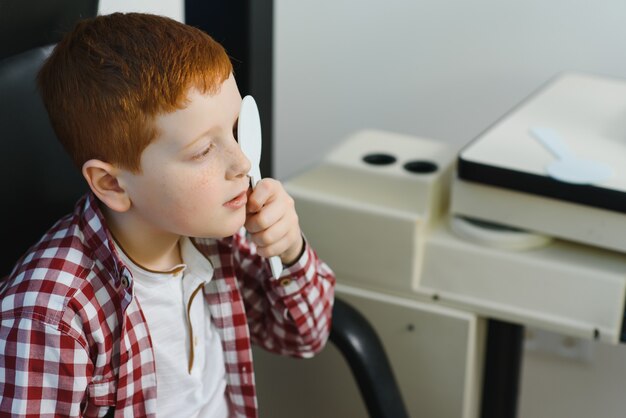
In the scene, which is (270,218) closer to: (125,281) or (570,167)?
(125,281)

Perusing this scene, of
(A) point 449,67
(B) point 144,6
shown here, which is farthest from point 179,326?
(A) point 449,67

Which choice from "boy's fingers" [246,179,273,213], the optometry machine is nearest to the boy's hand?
"boy's fingers" [246,179,273,213]

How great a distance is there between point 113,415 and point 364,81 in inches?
36.9

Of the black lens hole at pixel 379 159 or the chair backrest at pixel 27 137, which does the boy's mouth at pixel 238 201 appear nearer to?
the chair backrest at pixel 27 137

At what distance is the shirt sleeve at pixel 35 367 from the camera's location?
30.6 inches

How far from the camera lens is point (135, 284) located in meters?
0.86

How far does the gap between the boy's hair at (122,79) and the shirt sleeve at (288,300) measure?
245 millimetres

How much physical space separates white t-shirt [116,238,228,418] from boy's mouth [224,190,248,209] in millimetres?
113

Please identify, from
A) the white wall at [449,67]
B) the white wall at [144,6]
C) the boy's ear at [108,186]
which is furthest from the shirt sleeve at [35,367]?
the white wall at [449,67]

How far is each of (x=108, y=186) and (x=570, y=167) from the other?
55 centimetres

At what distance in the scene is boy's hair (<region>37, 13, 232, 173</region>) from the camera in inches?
29.6

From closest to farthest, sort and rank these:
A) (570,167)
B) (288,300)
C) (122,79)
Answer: (122,79) → (288,300) → (570,167)

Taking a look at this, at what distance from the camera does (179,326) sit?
909 millimetres

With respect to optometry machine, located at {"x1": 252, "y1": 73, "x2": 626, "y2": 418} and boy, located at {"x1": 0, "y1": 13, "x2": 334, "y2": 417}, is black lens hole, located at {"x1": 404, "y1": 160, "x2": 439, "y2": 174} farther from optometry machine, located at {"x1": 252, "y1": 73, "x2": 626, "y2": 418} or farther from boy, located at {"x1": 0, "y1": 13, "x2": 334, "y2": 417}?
boy, located at {"x1": 0, "y1": 13, "x2": 334, "y2": 417}
